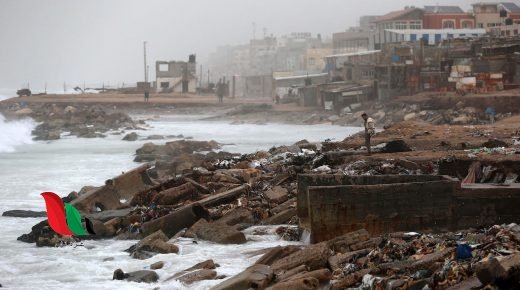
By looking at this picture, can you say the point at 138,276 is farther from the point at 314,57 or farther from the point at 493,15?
the point at 314,57

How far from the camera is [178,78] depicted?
80.6 meters

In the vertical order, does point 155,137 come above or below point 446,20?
below

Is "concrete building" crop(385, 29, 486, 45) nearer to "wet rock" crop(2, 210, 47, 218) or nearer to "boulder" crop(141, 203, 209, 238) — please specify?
"wet rock" crop(2, 210, 47, 218)

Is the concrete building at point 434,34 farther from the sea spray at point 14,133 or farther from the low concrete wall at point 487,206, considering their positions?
the low concrete wall at point 487,206

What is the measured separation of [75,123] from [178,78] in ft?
102

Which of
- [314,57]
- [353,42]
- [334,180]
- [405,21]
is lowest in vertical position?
[334,180]

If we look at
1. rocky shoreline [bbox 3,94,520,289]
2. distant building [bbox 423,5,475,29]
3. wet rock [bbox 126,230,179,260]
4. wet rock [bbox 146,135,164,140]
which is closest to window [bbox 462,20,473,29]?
distant building [bbox 423,5,475,29]

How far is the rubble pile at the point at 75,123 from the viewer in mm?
44844

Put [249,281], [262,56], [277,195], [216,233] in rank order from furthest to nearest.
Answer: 1. [262,56]
2. [277,195]
3. [216,233]
4. [249,281]

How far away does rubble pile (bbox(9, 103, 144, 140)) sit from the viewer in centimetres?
4484

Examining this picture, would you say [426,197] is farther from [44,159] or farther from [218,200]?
[44,159]

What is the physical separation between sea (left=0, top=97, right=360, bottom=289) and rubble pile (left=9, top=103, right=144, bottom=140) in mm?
893

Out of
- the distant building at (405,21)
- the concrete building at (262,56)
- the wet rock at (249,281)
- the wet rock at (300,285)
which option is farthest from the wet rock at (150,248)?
the concrete building at (262,56)

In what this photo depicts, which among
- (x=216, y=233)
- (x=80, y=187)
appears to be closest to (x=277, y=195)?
(x=216, y=233)
